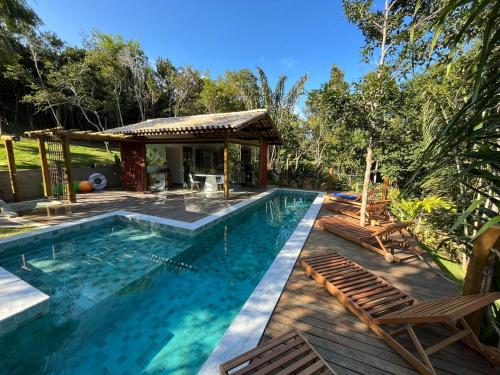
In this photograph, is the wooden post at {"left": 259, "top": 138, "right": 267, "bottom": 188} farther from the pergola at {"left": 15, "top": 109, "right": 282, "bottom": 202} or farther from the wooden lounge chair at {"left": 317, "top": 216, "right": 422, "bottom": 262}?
the wooden lounge chair at {"left": 317, "top": 216, "right": 422, "bottom": 262}

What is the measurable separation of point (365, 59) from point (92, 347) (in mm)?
8091

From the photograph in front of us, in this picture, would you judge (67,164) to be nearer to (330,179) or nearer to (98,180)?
(98,180)

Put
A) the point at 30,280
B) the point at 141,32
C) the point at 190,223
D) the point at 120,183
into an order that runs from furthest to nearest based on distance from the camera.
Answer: the point at 141,32, the point at 120,183, the point at 190,223, the point at 30,280

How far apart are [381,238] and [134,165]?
1088 centimetres

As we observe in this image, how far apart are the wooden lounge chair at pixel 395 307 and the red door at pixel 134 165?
9.65 m

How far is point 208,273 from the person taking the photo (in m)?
4.57

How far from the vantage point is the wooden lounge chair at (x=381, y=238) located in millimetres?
4668

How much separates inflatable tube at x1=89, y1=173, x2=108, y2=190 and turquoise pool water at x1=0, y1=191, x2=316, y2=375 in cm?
555

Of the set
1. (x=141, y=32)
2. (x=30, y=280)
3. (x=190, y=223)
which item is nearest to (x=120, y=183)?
(x=190, y=223)

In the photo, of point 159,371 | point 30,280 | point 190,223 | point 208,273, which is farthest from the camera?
point 190,223

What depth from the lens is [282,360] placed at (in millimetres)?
2062

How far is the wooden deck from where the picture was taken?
2.19 meters

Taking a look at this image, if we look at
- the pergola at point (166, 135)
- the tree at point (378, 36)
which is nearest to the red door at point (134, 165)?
the pergola at point (166, 135)

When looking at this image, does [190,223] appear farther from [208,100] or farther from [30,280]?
[208,100]
